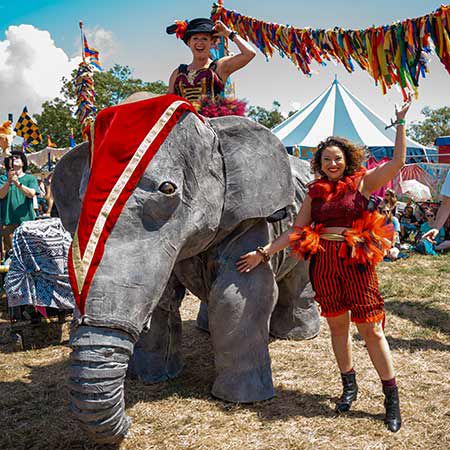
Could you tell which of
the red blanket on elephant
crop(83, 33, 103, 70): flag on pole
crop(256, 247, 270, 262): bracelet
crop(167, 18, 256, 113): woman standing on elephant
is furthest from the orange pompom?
crop(83, 33, 103, 70): flag on pole

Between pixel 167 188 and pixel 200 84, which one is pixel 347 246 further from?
pixel 200 84

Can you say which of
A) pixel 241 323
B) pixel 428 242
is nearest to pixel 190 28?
pixel 241 323

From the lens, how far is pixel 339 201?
9.71 ft

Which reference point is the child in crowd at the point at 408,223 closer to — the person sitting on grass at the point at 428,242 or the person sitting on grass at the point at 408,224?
the person sitting on grass at the point at 408,224

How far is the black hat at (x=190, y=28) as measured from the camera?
3590 mm

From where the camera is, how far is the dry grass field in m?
2.86

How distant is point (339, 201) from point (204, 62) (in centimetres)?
155

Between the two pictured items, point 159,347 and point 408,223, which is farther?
point 408,223

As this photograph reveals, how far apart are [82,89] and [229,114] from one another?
316 inches

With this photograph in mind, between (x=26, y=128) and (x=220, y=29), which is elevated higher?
(x=26, y=128)

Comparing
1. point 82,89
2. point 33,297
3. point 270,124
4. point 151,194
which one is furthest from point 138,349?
point 270,124

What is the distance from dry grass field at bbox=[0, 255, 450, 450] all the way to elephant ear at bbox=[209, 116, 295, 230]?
4.12ft

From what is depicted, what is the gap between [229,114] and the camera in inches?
137

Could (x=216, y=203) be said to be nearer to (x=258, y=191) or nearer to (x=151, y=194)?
(x=258, y=191)
